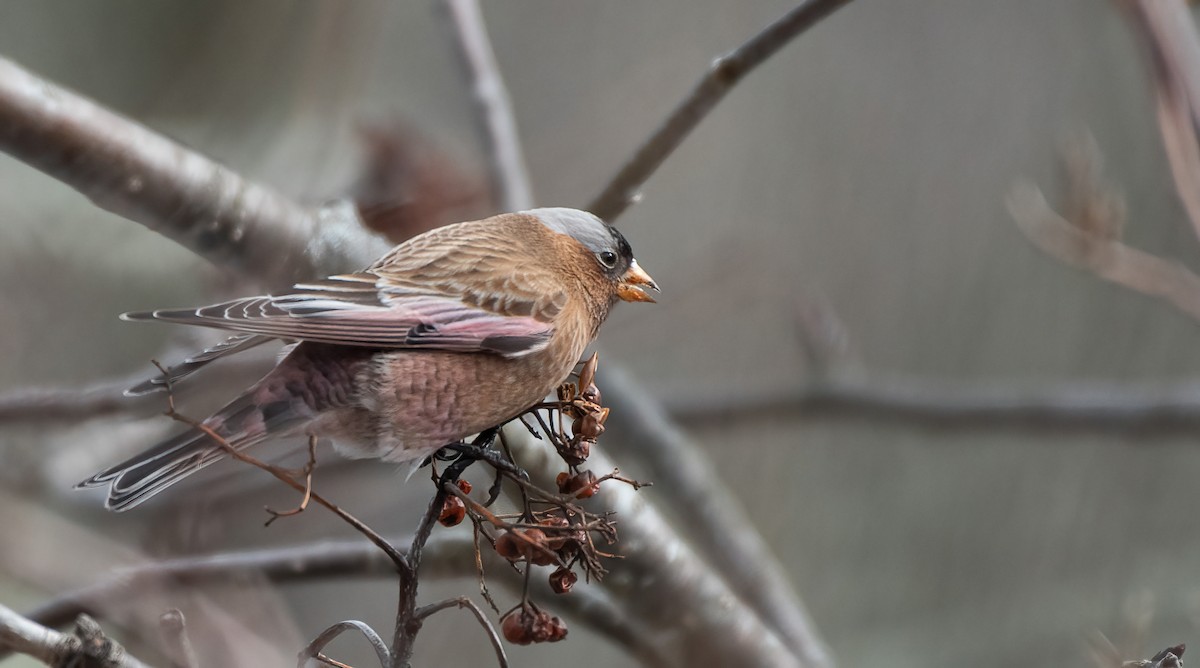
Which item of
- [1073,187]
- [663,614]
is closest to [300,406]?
[663,614]

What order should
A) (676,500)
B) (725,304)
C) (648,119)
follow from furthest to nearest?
(648,119) < (725,304) < (676,500)

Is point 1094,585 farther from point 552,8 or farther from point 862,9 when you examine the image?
point 552,8

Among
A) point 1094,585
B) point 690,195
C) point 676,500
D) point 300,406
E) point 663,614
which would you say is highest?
point 690,195

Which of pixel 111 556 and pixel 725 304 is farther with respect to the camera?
pixel 725 304

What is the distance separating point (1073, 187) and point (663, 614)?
1396 mm

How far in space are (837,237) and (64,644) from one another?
5443 millimetres

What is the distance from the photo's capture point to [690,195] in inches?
255

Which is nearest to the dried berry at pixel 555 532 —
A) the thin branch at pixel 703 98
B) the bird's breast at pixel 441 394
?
the bird's breast at pixel 441 394

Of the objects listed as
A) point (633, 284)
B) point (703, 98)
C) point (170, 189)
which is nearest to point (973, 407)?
point (703, 98)

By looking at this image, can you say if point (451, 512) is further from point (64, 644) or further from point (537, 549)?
point (64, 644)

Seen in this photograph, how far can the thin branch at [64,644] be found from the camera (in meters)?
1.21

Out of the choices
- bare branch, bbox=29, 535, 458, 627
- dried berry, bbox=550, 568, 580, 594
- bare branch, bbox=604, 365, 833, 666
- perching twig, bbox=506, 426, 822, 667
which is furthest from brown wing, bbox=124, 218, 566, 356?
bare branch, bbox=604, 365, 833, 666

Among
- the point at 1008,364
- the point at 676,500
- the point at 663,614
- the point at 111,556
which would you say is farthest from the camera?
the point at 1008,364

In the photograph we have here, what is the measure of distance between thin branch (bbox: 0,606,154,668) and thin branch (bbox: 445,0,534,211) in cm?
198
